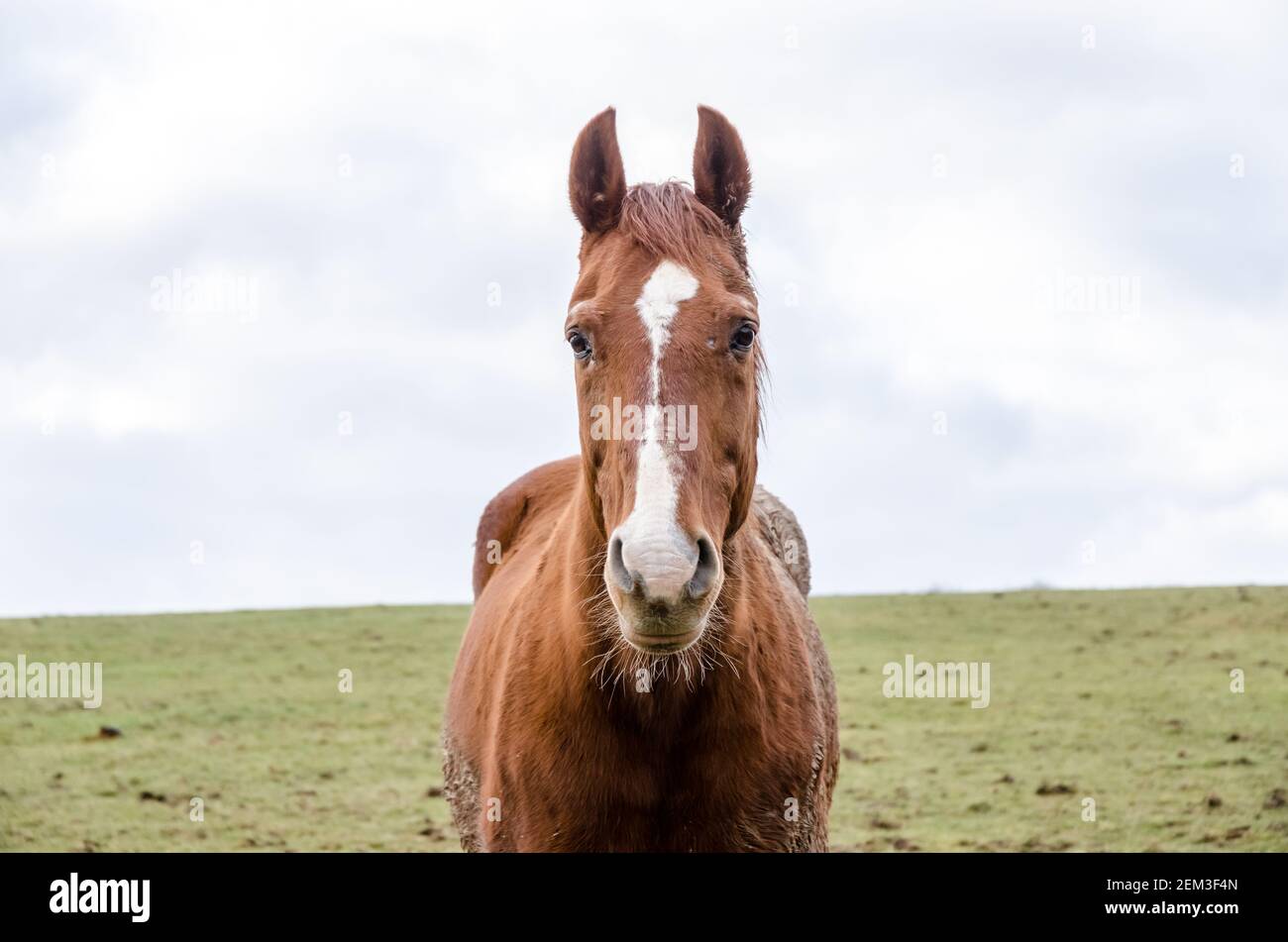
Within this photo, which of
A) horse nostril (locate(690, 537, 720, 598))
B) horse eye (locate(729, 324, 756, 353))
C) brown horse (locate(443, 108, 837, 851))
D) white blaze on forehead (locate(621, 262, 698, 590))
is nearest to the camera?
white blaze on forehead (locate(621, 262, 698, 590))

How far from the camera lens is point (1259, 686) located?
53.5 feet

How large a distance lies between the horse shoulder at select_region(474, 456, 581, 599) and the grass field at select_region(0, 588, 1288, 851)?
5.01 meters

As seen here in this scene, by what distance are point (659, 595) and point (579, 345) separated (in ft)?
3.53

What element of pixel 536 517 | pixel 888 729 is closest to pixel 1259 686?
pixel 888 729

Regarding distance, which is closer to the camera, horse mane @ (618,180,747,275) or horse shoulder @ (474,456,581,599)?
horse mane @ (618,180,747,275)

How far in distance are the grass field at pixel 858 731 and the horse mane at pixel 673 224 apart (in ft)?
25.3

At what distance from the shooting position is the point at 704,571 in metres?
3.26

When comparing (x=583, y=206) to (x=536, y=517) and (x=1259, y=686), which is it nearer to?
(x=536, y=517)

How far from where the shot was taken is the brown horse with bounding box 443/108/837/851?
10.9ft
